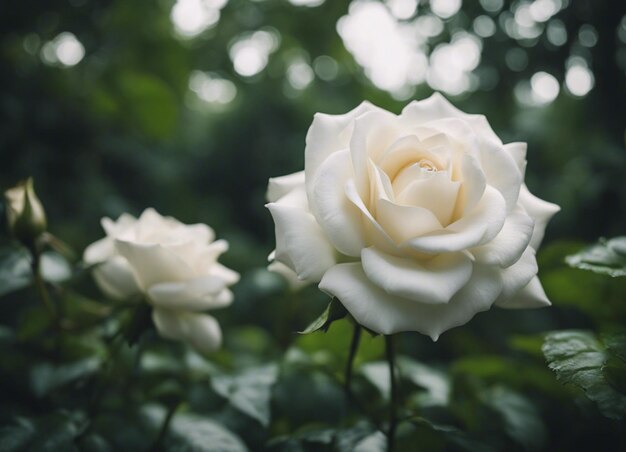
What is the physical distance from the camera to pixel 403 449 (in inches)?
26.8

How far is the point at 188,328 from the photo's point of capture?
746mm

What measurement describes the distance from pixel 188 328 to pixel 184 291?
80mm

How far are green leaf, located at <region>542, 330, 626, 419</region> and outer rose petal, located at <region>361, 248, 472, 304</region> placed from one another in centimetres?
18

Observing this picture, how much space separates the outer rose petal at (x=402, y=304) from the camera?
1.63 feet

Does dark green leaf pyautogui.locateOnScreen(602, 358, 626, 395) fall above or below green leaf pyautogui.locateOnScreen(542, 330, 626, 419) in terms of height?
above

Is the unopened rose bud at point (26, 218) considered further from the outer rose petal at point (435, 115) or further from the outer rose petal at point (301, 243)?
the outer rose petal at point (435, 115)

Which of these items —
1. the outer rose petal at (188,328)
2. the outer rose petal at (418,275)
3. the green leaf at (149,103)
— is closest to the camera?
the outer rose petal at (418,275)

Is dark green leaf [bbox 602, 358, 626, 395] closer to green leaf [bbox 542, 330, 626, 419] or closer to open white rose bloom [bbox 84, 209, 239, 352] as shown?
green leaf [bbox 542, 330, 626, 419]

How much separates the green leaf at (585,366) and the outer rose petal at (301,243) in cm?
29

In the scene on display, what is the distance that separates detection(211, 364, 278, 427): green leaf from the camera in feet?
2.34

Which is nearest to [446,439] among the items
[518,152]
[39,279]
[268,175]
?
[518,152]

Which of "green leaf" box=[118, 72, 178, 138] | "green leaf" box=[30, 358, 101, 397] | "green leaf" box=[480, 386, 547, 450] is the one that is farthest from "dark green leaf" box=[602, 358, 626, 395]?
"green leaf" box=[118, 72, 178, 138]

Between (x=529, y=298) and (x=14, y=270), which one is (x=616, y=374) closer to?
(x=529, y=298)

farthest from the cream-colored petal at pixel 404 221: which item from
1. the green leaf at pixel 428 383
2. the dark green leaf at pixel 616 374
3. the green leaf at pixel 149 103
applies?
the green leaf at pixel 149 103
